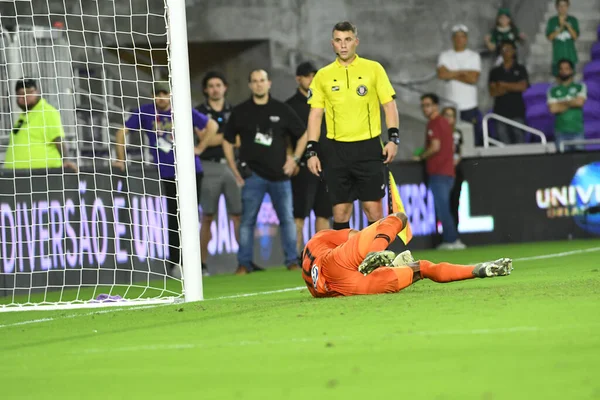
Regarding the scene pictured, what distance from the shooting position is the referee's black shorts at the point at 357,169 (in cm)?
1048

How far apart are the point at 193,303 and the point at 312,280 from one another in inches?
46.0

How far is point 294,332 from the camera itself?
646 cm

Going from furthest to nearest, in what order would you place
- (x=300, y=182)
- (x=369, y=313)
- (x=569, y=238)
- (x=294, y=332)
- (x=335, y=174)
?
1. (x=569, y=238)
2. (x=300, y=182)
3. (x=335, y=174)
4. (x=369, y=313)
5. (x=294, y=332)

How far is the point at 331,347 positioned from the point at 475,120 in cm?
1565

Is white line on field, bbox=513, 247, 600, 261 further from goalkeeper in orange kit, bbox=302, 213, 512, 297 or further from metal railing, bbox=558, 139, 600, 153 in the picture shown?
goalkeeper in orange kit, bbox=302, 213, 512, 297

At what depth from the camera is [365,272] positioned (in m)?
7.86

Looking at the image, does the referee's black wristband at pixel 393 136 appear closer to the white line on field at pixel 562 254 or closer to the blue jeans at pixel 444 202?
the white line on field at pixel 562 254

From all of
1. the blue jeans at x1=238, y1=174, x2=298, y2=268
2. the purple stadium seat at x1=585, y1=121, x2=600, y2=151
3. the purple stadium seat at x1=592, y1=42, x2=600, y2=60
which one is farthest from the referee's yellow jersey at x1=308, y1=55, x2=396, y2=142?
the purple stadium seat at x1=592, y1=42, x2=600, y2=60

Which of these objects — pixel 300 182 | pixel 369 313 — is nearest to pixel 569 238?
pixel 300 182

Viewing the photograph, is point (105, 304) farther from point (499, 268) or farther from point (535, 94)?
point (535, 94)

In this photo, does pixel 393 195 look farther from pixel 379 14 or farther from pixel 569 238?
pixel 379 14

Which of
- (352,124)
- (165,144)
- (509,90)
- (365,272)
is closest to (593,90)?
(509,90)

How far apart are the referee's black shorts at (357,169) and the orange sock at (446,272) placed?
2.12 meters

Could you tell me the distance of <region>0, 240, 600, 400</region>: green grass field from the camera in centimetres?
463
